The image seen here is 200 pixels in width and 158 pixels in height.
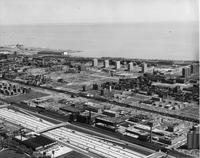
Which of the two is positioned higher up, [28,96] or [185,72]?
[185,72]

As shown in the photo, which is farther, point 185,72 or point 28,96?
point 185,72

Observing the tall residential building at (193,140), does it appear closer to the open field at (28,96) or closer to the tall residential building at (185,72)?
the open field at (28,96)

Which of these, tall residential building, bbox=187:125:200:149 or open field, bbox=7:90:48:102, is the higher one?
open field, bbox=7:90:48:102

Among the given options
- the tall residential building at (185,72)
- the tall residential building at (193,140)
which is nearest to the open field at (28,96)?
the tall residential building at (193,140)

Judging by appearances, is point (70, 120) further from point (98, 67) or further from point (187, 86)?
point (98, 67)

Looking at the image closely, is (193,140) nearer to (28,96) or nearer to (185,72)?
(28,96)

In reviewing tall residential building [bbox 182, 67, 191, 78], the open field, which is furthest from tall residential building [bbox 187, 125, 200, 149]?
tall residential building [bbox 182, 67, 191, 78]

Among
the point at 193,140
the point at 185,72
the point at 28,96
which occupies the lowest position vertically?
the point at 193,140

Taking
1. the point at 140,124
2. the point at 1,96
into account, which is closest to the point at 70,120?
the point at 140,124

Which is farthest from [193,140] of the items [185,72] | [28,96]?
[185,72]

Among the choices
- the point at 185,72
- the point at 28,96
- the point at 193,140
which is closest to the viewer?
the point at 193,140

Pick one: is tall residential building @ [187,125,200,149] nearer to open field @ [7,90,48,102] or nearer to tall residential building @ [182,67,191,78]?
open field @ [7,90,48,102]

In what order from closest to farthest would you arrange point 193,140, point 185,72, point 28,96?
point 193,140 < point 28,96 < point 185,72
